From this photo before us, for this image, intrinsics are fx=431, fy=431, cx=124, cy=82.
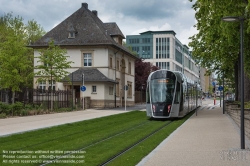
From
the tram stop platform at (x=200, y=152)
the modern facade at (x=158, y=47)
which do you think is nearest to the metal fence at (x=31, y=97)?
the tram stop platform at (x=200, y=152)

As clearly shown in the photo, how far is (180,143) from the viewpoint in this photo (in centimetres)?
1434

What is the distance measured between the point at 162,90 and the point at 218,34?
517 centimetres

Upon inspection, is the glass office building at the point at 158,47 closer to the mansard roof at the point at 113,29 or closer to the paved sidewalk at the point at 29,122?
the mansard roof at the point at 113,29

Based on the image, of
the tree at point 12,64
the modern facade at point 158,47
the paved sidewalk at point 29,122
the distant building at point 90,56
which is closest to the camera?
the paved sidewalk at point 29,122

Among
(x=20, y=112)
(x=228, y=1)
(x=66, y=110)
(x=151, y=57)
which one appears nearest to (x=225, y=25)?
(x=228, y=1)

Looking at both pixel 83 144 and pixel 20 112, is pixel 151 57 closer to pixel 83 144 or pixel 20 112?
pixel 20 112

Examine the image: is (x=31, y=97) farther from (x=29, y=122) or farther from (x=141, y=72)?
(x=141, y=72)

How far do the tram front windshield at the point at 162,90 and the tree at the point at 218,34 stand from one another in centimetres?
432

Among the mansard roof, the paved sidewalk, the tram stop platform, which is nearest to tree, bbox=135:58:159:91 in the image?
the mansard roof

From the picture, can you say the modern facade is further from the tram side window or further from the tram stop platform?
the tram stop platform

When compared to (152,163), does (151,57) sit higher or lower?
higher

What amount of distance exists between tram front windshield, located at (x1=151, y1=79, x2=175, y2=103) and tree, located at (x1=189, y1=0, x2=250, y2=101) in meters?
4.32

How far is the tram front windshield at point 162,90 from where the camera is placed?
27.2m

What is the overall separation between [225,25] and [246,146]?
31.5 ft
